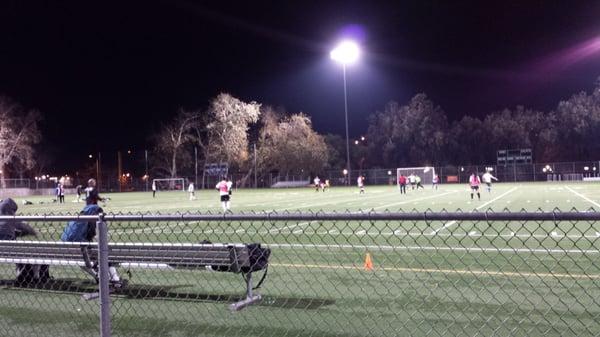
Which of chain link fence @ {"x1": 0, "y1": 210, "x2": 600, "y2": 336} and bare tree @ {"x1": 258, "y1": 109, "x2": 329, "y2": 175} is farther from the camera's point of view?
bare tree @ {"x1": 258, "y1": 109, "x2": 329, "y2": 175}

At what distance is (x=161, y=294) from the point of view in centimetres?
743

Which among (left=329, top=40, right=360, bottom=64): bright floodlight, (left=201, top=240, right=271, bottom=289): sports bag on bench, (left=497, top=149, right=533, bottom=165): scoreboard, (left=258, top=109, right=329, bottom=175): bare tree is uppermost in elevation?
(left=329, top=40, right=360, bottom=64): bright floodlight

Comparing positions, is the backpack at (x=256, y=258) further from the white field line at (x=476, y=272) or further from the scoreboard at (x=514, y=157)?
the scoreboard at (x=514, y=157)

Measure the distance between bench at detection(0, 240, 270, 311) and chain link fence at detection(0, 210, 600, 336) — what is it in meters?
0.02

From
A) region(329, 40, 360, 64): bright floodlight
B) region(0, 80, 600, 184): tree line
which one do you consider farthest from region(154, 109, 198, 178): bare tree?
region(329, 40, 360, 64): bright floodlight

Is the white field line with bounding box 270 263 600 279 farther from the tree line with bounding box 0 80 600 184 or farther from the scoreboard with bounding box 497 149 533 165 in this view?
the scoreboard with bounding box 497 149 533 165

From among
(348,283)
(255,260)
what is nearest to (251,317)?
(255,260)

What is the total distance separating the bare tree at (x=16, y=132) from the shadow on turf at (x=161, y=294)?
222ft

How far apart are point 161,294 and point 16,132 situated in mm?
72792

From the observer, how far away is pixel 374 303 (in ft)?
21.9

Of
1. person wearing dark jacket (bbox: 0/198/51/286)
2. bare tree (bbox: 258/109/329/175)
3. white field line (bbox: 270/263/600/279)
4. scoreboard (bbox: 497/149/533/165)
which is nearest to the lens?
white field line (bbox: 270/263/600/279)

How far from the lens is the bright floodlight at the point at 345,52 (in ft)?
177

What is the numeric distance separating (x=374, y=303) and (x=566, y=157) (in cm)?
8011

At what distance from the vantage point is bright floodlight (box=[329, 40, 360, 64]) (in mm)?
53812
